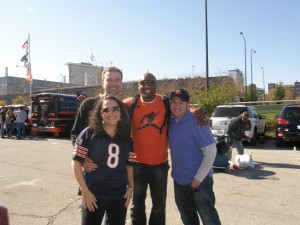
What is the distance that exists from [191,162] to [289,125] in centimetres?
1030

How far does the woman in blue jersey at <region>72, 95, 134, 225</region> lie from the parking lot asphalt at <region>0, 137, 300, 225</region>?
215cm

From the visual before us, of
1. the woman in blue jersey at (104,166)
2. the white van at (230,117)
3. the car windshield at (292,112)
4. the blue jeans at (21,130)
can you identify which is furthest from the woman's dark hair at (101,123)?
the blue jeans at (21,130)

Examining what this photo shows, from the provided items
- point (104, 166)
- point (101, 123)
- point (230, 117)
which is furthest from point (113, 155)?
point (230, 117)

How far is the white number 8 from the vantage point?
288 centimetres

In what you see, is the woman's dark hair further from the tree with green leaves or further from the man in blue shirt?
the tree with green leaves

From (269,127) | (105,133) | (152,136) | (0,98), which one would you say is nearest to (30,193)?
(152,136)

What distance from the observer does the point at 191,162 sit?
3.42 meters

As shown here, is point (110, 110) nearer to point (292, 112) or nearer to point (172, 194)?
point (172, 194)

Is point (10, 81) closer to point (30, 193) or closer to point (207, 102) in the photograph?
point (207, 102)

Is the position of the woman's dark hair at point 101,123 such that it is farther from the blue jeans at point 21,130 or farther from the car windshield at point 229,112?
the blue jeans at point 21,130

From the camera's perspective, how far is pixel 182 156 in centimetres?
347

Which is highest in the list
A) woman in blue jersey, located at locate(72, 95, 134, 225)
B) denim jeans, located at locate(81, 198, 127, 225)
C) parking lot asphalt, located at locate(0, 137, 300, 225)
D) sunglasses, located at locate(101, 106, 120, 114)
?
sunglasses, located at locate(101, 106, 120, 114)

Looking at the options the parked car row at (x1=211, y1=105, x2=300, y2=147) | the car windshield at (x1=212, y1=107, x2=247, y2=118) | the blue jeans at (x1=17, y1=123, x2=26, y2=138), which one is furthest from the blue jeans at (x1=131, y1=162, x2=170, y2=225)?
the blue jeans at (x1=17, y1=123, x2=26, y2=138)

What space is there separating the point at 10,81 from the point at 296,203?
243 feet
